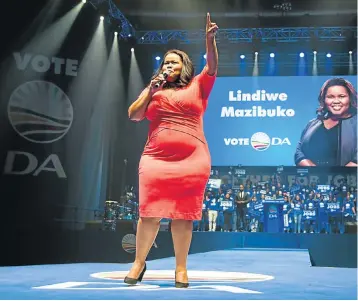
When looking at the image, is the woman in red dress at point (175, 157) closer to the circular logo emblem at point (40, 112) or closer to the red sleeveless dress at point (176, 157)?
the red sleeveless dress at point (176, 157)

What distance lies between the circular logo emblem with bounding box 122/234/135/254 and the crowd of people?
732cm

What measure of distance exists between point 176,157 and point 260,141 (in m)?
9.13

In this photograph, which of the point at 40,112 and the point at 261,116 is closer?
the point at 40,112

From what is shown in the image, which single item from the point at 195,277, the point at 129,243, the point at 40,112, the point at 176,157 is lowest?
the point at 195,277

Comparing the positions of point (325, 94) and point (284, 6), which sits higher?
point (284, 6)

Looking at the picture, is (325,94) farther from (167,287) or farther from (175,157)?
(167,287)

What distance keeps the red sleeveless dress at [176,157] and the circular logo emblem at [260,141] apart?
9024 millimetres

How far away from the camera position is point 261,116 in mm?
11461

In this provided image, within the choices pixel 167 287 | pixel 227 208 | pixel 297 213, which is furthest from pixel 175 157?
pixel 297 213

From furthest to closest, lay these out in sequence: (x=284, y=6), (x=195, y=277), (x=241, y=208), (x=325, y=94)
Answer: (x=241, y=208), (x=325, y=94), (x=284, y=6), (x=195, y=277)

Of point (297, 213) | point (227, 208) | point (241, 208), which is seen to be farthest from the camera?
point (227, 208)

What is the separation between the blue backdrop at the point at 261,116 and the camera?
11398 millimetres

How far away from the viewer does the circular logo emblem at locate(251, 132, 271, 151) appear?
1146 cm

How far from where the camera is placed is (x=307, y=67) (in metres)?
12.2
